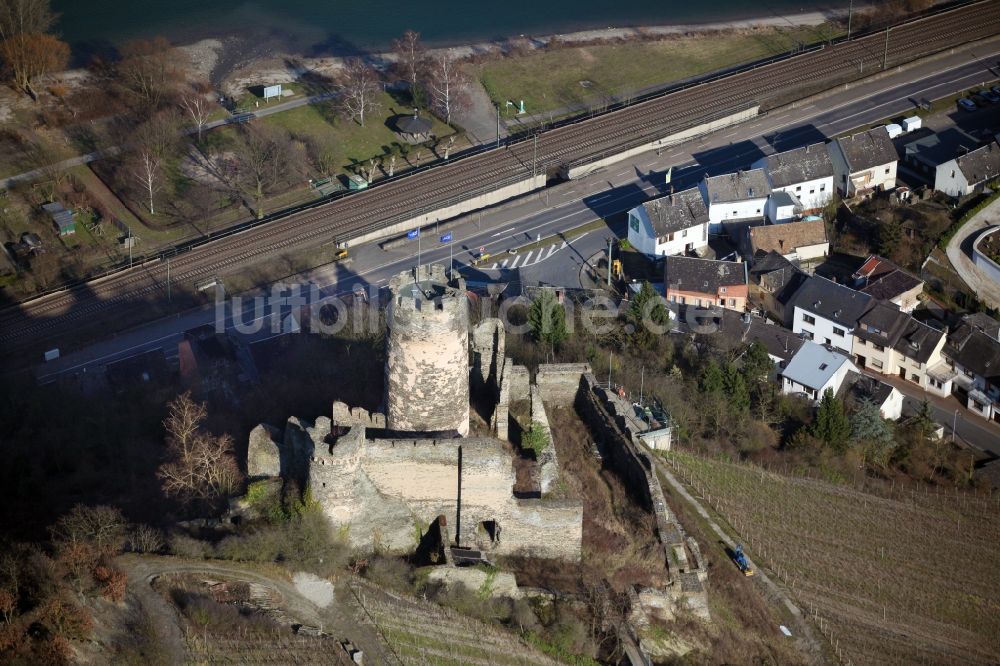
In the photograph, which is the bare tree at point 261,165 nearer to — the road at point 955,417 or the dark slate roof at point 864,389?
the dark slate roof at point 864,389

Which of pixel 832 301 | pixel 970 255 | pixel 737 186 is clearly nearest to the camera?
pixel 832 301

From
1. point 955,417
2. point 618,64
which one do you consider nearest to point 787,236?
point 955,417

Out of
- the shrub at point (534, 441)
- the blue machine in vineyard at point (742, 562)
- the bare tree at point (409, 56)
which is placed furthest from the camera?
the bare tree at point (409, 56)

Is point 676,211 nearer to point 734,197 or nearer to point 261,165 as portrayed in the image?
point 734,197

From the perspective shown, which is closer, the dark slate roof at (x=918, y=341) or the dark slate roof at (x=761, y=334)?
the dark slate roof at (x=761, y=334)

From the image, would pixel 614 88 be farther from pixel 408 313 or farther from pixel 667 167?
pixel 408 313

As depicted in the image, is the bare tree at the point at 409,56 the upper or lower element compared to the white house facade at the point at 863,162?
upper

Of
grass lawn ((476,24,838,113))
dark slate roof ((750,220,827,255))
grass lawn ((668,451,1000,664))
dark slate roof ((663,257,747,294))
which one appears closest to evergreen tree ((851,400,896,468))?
grass lawn ((668,451,1000,664))

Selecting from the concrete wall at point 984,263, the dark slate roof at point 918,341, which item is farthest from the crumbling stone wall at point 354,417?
the concrete wall at point 984,263
